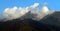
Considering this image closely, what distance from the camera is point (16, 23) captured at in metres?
117

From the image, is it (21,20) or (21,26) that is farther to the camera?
(21,20)

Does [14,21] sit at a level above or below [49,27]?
above

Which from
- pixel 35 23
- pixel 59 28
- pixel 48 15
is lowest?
pixel 59 28

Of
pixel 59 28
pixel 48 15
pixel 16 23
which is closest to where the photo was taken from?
pixel 59 28

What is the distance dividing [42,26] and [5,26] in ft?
67.4

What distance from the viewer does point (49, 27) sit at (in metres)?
106

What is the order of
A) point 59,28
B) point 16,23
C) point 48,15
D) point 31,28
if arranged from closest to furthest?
point 59,28 < point 31,28 < point 16,23 < point 48,15

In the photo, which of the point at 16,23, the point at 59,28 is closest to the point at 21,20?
the point at 16,23

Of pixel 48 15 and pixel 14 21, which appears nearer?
pixel 14 21

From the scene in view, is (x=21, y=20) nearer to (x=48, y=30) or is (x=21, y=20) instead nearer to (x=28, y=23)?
(x=28, y=23)

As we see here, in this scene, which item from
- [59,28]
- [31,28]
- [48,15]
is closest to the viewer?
[59,28]

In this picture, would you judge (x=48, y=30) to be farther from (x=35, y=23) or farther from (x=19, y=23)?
(x=19, y=23)

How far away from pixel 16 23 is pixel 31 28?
1142 centimetres

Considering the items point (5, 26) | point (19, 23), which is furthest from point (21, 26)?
point (5, 26)
